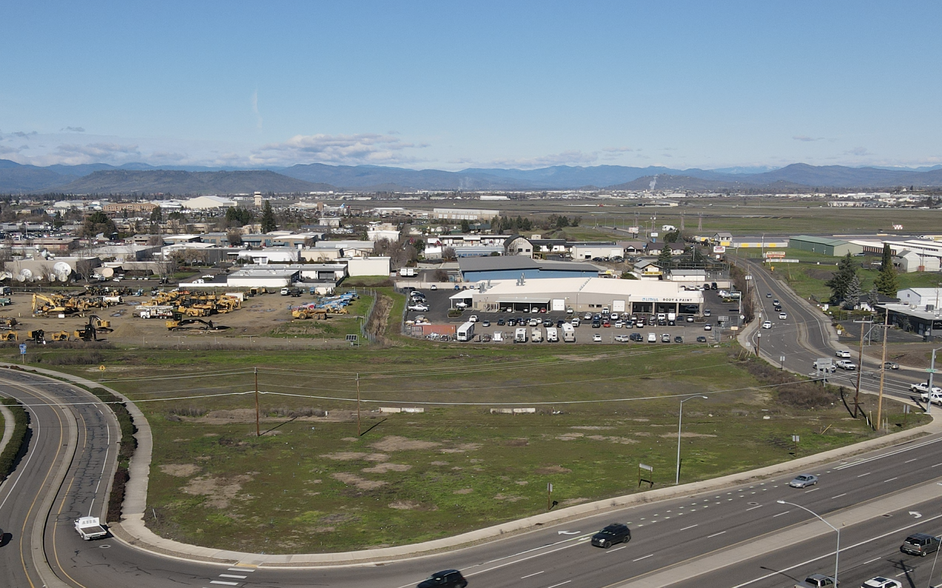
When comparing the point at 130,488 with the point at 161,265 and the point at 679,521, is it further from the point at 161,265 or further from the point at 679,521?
the point at 161,265

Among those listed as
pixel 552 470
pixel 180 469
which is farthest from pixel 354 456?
pixel 552 470

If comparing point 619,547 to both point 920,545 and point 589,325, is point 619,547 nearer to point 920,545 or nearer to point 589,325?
point 920,545

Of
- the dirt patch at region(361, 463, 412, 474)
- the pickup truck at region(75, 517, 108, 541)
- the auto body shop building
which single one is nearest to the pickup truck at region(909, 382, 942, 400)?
the auto body shop building

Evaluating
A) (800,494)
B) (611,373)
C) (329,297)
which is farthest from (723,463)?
(329,297)

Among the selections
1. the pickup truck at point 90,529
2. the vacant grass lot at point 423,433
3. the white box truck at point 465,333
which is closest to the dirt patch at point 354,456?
the vacant grass lot at point 423,433

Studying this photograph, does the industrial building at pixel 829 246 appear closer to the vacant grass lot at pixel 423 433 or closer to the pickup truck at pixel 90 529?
the vacant grass lot at pixel 423 433

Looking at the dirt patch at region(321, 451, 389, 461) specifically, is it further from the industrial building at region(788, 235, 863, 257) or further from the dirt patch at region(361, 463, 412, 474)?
the industrial building at region(788, 235, 863, 257)
